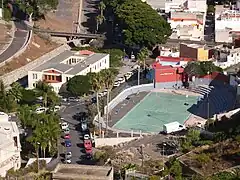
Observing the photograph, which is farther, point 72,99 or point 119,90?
point 119,90

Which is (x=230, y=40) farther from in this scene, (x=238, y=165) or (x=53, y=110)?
(x=238, y=165)

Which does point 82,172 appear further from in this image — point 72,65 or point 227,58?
point 227,58

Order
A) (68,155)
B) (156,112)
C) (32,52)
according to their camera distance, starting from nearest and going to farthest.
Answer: (68,155)
(156,112)
(32,52)

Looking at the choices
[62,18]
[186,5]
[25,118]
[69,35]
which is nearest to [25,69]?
[69,35]

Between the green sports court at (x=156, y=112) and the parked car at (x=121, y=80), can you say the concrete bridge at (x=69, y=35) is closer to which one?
the parked car at (x=121, y=80)

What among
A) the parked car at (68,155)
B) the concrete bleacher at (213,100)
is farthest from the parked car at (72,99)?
the parked car at (68,155)

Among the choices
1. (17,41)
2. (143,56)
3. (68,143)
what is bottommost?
(68,143)

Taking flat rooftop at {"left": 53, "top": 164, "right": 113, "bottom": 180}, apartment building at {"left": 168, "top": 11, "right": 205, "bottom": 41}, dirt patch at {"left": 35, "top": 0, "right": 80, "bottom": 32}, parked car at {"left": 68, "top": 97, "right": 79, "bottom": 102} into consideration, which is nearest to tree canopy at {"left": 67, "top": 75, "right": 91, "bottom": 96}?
parked car at {"left": 68, "top": 97, "right": 79, "bottom": 102}

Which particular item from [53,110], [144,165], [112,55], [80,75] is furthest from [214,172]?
[112,55]
